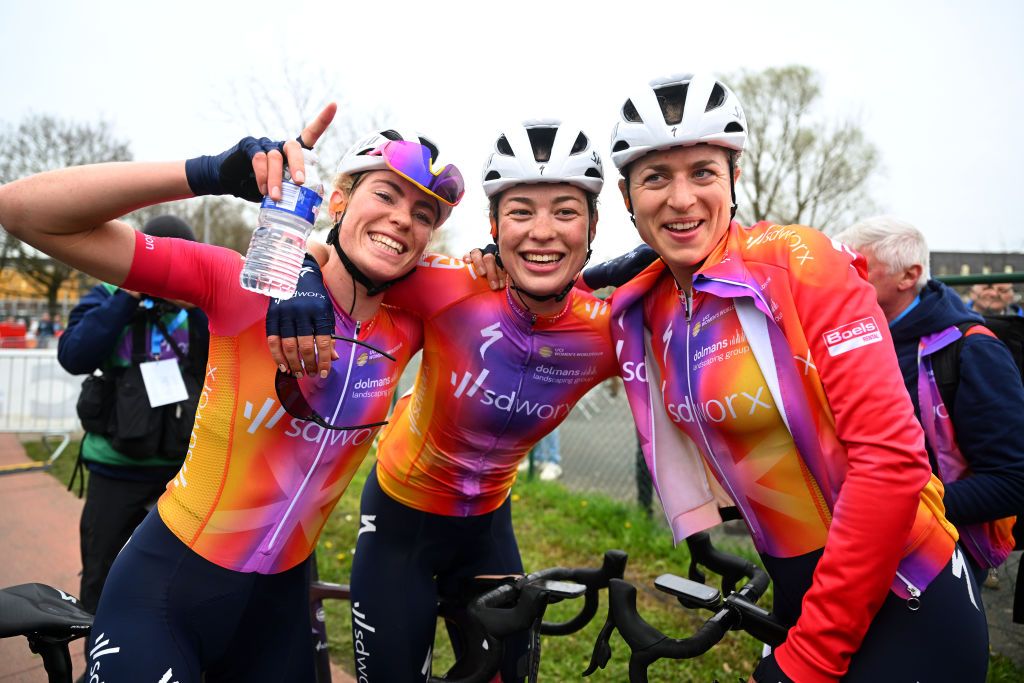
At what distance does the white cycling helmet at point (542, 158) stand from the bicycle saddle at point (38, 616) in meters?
2.13

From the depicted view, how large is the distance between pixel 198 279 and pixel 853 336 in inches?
79.2

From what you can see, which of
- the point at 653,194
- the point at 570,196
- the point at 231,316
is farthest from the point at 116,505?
the point at 653,194

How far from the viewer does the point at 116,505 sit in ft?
12.1

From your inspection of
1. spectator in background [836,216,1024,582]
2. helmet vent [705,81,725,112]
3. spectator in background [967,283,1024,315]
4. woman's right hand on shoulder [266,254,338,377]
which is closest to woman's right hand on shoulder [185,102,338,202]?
woman's right hand on shoulder [266,254,338,377]

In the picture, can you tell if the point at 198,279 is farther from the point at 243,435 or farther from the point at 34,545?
the point at 34,545

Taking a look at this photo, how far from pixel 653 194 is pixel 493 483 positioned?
1.43 m

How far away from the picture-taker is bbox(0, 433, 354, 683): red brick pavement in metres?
4.05

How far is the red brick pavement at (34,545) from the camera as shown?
13.3 ft

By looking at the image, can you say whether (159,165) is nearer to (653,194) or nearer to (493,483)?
(653,194)

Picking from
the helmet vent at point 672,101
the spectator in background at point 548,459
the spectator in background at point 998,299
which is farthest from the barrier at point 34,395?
the spectator in background at point 998,299

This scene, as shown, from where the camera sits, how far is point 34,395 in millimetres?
10344

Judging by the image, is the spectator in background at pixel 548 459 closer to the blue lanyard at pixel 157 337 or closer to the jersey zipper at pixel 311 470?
the blue lanyard at pixel 157 337

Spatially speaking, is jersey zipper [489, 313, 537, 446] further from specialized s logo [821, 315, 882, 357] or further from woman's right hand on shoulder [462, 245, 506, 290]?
specialized s logo [821, 315, 882, 357]

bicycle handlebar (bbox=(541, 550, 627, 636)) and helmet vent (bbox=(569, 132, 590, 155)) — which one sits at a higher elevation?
helmet vent (bbox=(569, 132, 590, 155))
